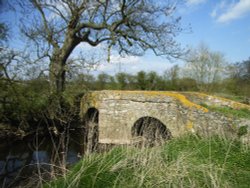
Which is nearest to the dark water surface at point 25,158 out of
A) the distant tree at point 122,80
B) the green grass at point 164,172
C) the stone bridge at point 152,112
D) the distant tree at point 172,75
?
the stone bridge at point 152,112

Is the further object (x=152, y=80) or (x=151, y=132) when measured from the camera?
(x=152, y=80)

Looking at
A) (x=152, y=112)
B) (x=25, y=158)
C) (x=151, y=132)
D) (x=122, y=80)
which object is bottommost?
(x=25, y=158)

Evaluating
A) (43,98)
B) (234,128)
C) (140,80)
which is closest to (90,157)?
(234,128)

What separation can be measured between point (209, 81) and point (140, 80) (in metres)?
7.05

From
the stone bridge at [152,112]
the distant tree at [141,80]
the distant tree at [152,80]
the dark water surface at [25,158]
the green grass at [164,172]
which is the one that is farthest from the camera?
the distant tree at [141,80]

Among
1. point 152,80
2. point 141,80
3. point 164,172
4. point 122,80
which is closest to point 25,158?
point 164,172

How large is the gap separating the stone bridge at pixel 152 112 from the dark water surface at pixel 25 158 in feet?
3.99

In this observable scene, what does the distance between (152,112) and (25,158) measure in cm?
477

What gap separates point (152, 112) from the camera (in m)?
10.4

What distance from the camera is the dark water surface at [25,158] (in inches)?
261

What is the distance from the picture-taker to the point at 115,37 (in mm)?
13586

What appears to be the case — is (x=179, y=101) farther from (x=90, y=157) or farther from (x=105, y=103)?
(x=90, y=157)

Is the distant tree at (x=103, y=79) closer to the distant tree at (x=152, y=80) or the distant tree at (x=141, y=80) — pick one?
the distant tree at (x=141, y=80)

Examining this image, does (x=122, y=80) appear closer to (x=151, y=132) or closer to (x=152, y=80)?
(x=152, y=80)
